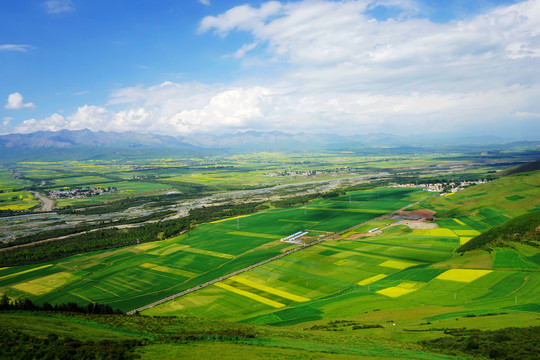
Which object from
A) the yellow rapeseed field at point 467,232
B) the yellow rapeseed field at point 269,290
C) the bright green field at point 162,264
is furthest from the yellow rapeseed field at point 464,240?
the yellow rapeseed field at point 269,290

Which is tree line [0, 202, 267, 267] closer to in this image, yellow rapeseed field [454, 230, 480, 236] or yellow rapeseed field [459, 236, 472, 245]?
yellow rapeseed field [454, 230, 480, 236]

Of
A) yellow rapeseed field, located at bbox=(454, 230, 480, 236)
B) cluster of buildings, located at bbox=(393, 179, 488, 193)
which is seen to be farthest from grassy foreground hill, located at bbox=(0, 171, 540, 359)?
cluster of buildings, located at bbox=(393, 179, 488, 193)

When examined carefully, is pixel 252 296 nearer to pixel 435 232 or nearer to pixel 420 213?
pixel 435 232

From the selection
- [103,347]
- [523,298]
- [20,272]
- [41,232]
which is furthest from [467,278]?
[41,232]

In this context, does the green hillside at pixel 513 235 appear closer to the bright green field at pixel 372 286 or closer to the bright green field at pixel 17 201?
the bright green field at pixel 372 286

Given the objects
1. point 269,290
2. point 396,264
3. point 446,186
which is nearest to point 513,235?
point 396,264

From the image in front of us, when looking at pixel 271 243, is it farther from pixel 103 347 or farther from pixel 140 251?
pixel 103 347
